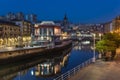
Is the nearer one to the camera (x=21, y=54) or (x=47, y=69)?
(x=47, y=69)

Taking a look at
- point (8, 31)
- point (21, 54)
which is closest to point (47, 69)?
point (21, 54)

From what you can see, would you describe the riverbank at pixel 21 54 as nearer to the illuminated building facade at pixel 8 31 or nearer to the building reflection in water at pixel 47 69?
the building reflection in water at pixel 47 69

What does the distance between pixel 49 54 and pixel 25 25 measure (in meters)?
84.6

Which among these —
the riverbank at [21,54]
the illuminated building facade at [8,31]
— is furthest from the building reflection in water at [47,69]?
the illuminated building facade at [8,31]

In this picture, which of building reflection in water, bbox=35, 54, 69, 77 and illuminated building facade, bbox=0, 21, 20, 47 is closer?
building reflection in water, bbox=35, 54, 69, 77

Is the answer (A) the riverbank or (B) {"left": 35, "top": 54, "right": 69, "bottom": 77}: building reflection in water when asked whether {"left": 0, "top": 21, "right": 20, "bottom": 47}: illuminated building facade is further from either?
(B) {"left": 35, "top": 54, "right": 69, "bottom": 77}: building reflection in water

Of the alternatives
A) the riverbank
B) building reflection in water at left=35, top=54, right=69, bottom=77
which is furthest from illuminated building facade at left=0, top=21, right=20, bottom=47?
building reflection in water at left=35, top=54, right=69, bottom=77

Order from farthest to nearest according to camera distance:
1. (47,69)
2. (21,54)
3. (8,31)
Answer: (8,31) < (21,54) < (47,69)

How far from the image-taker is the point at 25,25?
155m

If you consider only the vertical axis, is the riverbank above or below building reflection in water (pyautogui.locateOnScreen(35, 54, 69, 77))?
above

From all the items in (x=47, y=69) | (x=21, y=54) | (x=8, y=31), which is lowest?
(x=47, y=69)

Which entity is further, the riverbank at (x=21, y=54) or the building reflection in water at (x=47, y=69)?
the riverbank at (x=21, y=54)

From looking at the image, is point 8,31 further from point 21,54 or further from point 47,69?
point 47,69

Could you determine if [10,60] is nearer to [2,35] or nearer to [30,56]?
[30,56]
